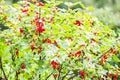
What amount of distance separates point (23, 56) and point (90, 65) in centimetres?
91

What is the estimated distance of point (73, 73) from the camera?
13.4 ft

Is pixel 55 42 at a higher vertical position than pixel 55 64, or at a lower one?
higher

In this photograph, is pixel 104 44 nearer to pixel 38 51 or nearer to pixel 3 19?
pixel 38 51

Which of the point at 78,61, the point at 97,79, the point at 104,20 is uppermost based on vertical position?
the point at 78,61

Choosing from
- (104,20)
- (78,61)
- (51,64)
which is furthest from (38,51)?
(104,20)

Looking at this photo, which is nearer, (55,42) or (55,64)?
(55,64)

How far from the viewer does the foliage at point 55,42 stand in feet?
11.4

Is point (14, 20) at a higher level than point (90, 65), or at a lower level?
higher

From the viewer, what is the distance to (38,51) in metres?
3.60

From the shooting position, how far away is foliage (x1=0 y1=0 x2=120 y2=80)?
3465 millimetres

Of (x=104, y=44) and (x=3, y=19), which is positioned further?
(x=3, y=19)

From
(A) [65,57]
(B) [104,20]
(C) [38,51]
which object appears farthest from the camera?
(B) [104,20]

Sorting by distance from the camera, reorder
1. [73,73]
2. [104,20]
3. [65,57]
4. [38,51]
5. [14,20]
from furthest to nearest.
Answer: [104,20], [73,73], [14,20], [38,51], [65,57]

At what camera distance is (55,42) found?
3.57 meters
